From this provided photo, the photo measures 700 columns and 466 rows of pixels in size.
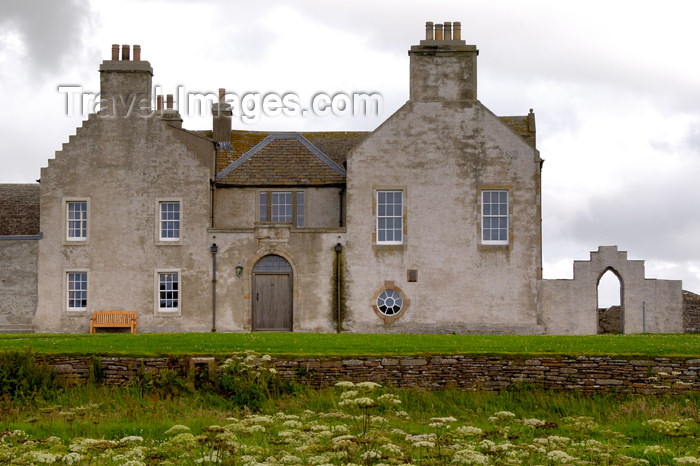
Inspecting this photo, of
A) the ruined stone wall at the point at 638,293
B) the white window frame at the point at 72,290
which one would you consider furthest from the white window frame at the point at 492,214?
the white window frame at the point at 72,290

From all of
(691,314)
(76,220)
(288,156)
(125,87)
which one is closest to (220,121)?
(288,156)

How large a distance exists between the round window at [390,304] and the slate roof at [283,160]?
4.95m

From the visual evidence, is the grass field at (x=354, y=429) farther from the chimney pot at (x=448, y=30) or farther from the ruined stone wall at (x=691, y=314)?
Result: the chimney pot at (x=448, y=30)

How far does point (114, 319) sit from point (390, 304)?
10.1 meters

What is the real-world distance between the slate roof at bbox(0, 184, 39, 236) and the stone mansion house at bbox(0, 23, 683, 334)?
2.47 meters

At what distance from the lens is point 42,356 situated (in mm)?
21109

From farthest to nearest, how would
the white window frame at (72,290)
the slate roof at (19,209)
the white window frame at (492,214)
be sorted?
the slate roof at (19,209), the white window frame at (72,290), the white window frame at (492,214)

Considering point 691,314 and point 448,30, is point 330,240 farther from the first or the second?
point 691,314

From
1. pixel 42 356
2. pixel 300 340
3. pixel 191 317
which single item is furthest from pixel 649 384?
pixel 191 317

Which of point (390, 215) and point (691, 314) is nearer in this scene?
point (390, 215)

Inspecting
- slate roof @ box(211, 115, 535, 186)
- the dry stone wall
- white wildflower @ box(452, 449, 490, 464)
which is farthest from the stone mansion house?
white wildflower @ box(452, 449, 490, 464)

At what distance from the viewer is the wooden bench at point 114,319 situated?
3428cm

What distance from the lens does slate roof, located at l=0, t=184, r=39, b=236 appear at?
37.9 metres

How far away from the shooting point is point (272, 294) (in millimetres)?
34344
